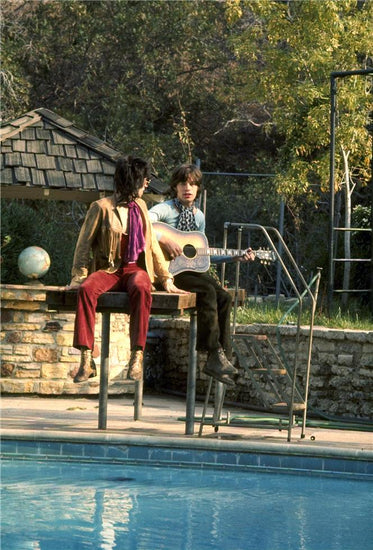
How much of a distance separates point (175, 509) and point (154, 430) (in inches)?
67.9

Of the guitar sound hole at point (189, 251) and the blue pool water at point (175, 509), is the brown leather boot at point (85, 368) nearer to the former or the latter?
the blue pool water at point (175, 509)

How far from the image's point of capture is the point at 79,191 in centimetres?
1128

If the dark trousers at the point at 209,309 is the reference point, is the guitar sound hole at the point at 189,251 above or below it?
above

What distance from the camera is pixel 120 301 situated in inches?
282

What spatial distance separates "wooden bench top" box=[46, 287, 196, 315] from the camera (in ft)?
23.5

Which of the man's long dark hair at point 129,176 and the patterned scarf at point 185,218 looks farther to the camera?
the patterned scarf at point 185,218

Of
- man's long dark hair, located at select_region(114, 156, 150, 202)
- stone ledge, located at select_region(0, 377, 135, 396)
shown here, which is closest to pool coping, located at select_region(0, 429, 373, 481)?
man's long dark hair, located at select_region(114, 156, 150, 202)

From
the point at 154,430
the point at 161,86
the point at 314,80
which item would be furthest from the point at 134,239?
the point at 161,86

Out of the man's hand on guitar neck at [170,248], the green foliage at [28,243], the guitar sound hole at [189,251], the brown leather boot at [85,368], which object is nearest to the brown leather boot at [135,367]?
the brown leather boot at [85,368]

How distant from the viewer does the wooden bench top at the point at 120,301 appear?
7168 millimetres

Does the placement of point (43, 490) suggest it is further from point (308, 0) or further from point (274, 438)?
point (308, 0)

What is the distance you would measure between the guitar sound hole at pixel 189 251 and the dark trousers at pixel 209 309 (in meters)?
0.13

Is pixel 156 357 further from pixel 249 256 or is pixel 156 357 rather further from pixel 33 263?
pixel 249 256

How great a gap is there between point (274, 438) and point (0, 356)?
367 centimetres
